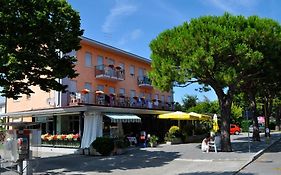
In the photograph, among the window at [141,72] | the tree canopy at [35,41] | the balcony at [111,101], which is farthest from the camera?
the window at [141,72]

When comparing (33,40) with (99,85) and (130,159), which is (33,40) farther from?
(99,85)

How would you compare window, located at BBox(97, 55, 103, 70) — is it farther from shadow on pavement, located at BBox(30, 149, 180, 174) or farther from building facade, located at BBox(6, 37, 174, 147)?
shadow on pavement, located at BBox(30, 149, 180, 174)

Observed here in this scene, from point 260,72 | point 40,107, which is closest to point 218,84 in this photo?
point 260,72

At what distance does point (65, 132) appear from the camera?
27938 millimetres

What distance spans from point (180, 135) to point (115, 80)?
8.02 meters

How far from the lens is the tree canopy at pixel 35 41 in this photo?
1558 centimetres

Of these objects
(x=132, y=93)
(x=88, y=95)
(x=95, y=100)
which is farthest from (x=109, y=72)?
(x=132, y=93)

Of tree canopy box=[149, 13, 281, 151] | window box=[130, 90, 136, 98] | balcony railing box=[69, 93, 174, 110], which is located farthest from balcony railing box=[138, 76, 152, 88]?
tree canopy box=[149, 13, 281, 151]

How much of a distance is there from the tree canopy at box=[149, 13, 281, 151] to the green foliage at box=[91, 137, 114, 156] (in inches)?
190

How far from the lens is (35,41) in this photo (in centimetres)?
1633

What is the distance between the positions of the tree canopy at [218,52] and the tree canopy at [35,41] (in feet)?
20.1

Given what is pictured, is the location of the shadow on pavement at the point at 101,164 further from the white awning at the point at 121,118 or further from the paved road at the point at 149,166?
the white awning at the point at 121,118

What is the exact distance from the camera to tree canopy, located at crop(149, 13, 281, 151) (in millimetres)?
19516

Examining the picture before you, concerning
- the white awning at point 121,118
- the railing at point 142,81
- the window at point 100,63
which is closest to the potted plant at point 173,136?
the white awning at point 121,118
